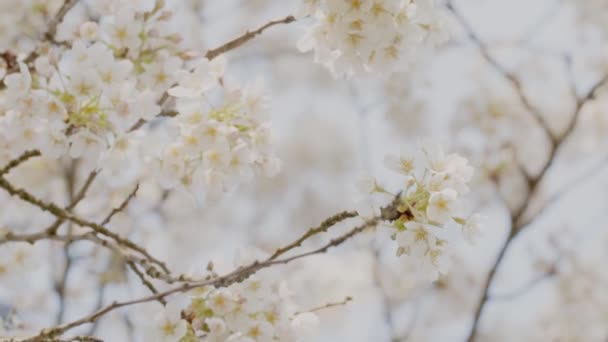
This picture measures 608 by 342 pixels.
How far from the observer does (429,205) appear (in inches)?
59.4

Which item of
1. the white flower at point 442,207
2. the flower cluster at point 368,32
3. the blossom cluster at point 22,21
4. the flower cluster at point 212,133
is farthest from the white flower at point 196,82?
the blossom cluster at point 22,21

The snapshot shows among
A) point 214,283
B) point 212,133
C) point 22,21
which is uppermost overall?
point 22,21

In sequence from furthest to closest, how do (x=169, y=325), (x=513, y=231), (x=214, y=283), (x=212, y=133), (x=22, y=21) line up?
(x=513, y=231) < (x=22, y=21) < (x=212, y=133) < (x=169, y=325) < (x=214, y=283)

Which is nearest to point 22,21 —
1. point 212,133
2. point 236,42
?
point 236,42

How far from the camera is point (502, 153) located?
4891mm

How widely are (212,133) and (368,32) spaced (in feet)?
1.25

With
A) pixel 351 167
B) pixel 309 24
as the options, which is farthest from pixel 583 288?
pixel 309 24

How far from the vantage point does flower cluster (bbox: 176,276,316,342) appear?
5.32 ft

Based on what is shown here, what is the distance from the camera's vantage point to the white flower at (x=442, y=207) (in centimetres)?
150

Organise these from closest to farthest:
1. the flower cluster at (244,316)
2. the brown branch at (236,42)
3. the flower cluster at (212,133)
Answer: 1. the flower cluster at (244,316)
2. the flower cluster at (212,133)
3. the brown branch at (236,42)

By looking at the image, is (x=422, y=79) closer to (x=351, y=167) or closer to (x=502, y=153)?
(x=502, y=153)

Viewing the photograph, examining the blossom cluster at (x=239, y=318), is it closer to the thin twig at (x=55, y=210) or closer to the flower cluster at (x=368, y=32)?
the thin twig at (x=55, y=210)

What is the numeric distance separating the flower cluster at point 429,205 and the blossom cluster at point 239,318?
0.99ft

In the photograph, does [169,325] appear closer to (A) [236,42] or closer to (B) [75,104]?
(B) [75,104]
